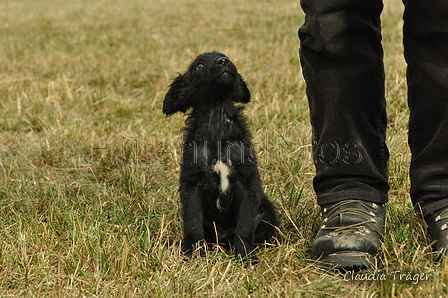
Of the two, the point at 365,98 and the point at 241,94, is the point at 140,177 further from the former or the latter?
the point at 365,98

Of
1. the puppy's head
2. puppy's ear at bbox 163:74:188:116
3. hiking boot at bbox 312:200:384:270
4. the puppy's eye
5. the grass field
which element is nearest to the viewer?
the grass field

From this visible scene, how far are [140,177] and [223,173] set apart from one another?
1.15m

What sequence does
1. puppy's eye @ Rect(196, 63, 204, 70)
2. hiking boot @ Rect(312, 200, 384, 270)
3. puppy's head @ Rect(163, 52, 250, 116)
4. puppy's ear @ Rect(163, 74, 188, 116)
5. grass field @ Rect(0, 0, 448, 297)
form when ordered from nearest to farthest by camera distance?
grass field @ Rect(0, 0, 448, 297) < hiking boot @ Rect(312, 200, 384, 270) < puppy's head @ Rect(163, 52, 250, 116) < puppy's eye @ Rect(196, 63, 204, 70) < puppy's ear @ Rect(163, 74, 188, 116)

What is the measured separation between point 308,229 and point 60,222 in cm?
138

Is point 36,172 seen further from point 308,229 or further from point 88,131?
point 308,229

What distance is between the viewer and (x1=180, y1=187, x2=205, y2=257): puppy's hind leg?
9.51 ft

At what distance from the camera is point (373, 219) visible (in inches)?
108

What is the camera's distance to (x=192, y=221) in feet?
9.54

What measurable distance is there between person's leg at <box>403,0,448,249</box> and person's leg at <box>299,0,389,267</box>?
179 mm

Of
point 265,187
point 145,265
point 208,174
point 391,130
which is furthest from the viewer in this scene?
point 391,130

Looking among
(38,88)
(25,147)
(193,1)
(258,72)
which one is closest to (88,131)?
(25,147)

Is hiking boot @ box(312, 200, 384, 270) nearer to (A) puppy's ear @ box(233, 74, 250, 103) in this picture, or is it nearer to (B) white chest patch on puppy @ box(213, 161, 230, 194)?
(B) white chest patch on puppy @ box(213, 161, 230, 194)

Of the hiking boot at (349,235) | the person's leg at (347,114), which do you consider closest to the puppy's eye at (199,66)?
the person's leg at (347,114)

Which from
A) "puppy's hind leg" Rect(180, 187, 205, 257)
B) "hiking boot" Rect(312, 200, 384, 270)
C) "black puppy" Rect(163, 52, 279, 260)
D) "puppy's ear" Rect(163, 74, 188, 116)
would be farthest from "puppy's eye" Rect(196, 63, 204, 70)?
"hiking boot" Rect(312, 200, 384, 270)
